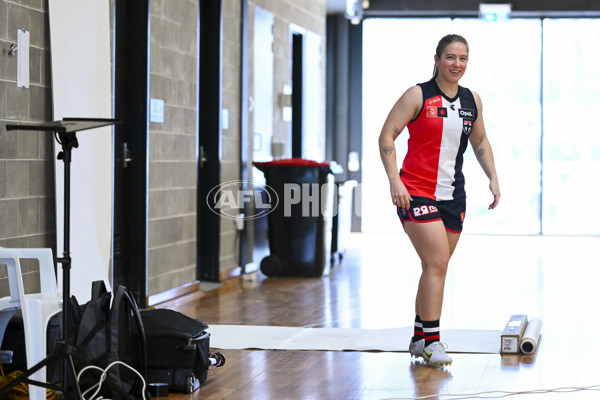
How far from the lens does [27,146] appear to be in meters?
4.27

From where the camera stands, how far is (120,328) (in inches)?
133

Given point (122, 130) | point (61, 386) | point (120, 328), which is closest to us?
point (61, 386)

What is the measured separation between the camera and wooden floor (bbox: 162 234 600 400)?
3.70 metres

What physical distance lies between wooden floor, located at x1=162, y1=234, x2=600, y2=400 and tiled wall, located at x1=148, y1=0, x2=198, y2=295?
33cm

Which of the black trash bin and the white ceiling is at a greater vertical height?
the white ceiling

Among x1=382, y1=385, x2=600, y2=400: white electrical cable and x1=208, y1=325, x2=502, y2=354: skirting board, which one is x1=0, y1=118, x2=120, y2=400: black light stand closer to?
x1=382, y1=385, x2=600, y2=400: white electrical cable

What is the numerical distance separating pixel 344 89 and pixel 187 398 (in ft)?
28.6

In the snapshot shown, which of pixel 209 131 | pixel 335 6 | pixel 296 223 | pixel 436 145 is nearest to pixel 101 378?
pixel 436 145

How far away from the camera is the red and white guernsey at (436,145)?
401 centimetres

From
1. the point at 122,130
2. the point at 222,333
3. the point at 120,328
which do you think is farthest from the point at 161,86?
the point at 120,328

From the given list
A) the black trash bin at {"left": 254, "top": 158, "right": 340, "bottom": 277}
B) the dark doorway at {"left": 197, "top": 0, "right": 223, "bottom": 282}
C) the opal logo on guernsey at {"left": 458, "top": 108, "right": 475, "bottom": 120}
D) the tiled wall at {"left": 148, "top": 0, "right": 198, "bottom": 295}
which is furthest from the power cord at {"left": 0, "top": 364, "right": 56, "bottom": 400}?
the black trash bin at {"left": 254, "top": 158, "right": 340, "bottom": 277}

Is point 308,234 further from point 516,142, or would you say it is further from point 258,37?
point 516,142

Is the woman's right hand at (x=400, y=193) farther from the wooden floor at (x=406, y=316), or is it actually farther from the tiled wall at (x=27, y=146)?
the tiled wall at (x=27, y=146)

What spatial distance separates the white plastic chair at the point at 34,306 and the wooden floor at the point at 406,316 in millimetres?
530
